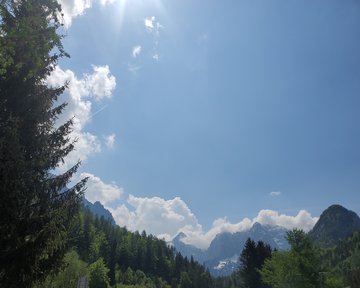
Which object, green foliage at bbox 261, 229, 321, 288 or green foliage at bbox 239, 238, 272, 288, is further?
green foliage at bbox 239, 238, 272, 288

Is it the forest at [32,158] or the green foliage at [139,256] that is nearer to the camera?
the forest at [32,158]

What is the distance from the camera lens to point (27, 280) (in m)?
13.3

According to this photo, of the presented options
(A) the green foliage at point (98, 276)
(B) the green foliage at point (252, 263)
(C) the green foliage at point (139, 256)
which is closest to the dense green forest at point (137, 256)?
(C) the green foliage at point (139, 256)

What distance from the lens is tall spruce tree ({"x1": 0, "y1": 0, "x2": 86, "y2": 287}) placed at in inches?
473

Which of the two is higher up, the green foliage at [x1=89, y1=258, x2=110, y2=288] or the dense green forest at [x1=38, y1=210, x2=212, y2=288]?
the dense green forest at [x1=38, y1=210, x2=212, y2=288]

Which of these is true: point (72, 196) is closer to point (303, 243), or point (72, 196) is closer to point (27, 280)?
point (27, 280)

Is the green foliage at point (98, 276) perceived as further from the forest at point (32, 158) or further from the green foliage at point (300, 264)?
the forest at point (32, 158)

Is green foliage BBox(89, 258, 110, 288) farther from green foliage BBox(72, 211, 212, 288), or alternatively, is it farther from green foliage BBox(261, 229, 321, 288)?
green foliage BBox(72, 211, 212, 288)

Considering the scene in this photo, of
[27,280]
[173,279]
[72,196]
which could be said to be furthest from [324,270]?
[173,279]

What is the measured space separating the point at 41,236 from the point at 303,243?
26.1 metres

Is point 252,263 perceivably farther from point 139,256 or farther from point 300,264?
point 139,256

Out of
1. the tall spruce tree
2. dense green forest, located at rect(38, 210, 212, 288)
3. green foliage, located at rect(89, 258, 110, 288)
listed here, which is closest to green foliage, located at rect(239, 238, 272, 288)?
green foliage, located at rect(89, 258, 110, 288)

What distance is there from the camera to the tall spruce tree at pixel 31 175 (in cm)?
1202

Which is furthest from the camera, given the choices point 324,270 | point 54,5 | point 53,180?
point 324,270
